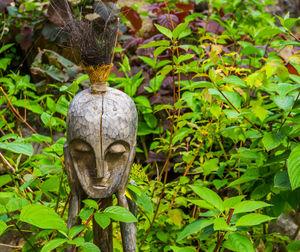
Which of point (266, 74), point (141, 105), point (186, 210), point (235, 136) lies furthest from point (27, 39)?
point (266, 74)

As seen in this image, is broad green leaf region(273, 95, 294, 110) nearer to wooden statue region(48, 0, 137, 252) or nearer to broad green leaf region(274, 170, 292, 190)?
broad green leaf region(274, 170, 292, 190)

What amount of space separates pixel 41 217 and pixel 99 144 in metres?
0.30

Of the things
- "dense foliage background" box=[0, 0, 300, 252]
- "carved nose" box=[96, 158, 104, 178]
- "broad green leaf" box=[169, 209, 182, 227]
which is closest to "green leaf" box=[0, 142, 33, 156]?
"dense foliage background" box=[0, 0, 300, 252]

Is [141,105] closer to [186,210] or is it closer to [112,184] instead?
[186,210]

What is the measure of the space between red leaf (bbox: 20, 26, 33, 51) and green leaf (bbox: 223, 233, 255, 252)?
3.04 m

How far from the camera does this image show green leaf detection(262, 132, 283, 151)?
137 centimetres

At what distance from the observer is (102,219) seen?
1177 mm

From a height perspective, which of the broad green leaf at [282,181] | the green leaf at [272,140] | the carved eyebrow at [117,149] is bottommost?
the broad green leaf at [282,181]

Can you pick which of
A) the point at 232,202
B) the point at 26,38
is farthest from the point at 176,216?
the point at 26,38

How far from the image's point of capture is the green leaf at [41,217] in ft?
3.44

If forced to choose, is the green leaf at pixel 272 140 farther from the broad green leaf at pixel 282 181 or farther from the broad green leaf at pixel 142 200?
the broad green leaf at pixel 142 200

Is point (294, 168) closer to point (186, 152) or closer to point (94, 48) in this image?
point (186, 152)

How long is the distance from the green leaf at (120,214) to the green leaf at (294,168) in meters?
0.57

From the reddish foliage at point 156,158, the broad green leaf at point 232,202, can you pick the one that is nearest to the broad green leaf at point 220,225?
the broad green leaf at point 232,202
